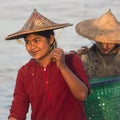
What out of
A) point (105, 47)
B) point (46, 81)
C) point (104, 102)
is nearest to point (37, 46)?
point (46, 81)

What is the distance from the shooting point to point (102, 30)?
7.98m

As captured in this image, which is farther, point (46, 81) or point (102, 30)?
point (102, 30)

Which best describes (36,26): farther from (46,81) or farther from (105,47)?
(105,47)

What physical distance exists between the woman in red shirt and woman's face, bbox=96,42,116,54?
101cm

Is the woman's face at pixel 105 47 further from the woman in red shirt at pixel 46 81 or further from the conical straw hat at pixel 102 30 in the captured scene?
the woman in red shirt at pixel 46 81

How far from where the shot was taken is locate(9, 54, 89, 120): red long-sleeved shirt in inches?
259

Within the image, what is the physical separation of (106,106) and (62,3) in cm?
1043

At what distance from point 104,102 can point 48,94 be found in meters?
0.69

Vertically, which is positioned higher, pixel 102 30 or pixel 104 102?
pixel 102 30

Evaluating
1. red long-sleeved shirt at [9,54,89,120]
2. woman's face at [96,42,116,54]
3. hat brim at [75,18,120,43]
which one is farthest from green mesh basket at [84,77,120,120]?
hat brim at [75,18,120,43]

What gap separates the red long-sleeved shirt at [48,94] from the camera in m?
6.58

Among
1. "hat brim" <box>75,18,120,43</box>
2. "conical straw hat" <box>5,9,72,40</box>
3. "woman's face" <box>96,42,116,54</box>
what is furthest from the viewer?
"hat brim" <box>75,18,120,43</box>

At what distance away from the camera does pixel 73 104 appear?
6617mm

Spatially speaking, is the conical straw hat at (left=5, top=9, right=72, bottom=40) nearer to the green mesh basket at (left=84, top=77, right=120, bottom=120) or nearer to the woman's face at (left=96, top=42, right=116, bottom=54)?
the green mesh basket at (left=84, top=77, right=120, bottom=120)
